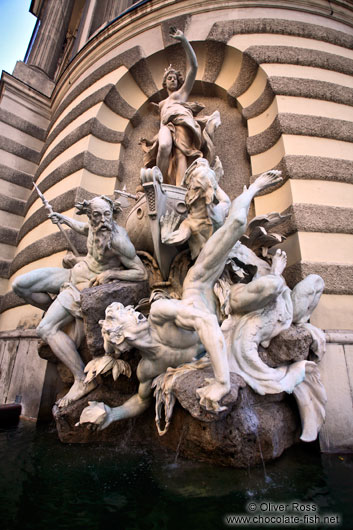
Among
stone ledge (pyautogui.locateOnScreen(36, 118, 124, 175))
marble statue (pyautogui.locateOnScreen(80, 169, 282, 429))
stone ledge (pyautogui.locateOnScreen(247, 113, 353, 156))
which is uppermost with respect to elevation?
stone ledge (pyautogui.locateOnScreen(36, 118, 124, 175))

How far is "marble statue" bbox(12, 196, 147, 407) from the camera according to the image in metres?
2.77

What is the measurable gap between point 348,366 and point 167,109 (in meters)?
4.31

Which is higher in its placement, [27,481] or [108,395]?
[108,395]

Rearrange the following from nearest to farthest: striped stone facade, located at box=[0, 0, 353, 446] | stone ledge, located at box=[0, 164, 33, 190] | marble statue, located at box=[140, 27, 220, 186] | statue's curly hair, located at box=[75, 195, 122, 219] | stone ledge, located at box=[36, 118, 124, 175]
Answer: statue's curly hair, located at box=[75, 195, 122, 219] < striped stone facade, located at box=[0, 0, 353, 446] < marble statue, located at box=[140, 27, 220, 186] < stone ledge, located at box=[36, 118, 124, 175] < stone ledge, located at box=[0, 164, 33, 190]

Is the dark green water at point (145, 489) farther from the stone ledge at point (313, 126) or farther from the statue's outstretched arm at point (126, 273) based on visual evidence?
the stone ledge at point (313, 126)

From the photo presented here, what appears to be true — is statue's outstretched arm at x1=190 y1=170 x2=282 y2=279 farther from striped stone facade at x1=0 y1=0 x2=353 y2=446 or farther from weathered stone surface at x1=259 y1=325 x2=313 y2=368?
striped stone facade at x1=0 y1=0 x2=353 y2=446

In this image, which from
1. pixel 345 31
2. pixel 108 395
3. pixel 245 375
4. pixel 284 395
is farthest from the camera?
pixel 345 31

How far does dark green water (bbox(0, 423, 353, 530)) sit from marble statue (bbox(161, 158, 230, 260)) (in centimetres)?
173

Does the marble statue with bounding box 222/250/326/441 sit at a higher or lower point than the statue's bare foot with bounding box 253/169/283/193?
lower

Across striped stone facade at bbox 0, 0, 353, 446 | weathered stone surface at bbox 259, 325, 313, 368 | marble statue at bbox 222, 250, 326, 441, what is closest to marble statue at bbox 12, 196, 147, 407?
marble statue at bbox 222, 250, 326, 441

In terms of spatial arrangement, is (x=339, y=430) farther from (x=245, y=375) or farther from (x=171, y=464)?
(x=171, y=464)

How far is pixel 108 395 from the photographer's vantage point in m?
2.54

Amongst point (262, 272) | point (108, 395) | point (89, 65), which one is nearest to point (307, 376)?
point (262, 272)

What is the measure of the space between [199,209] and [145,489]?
2.05 m
